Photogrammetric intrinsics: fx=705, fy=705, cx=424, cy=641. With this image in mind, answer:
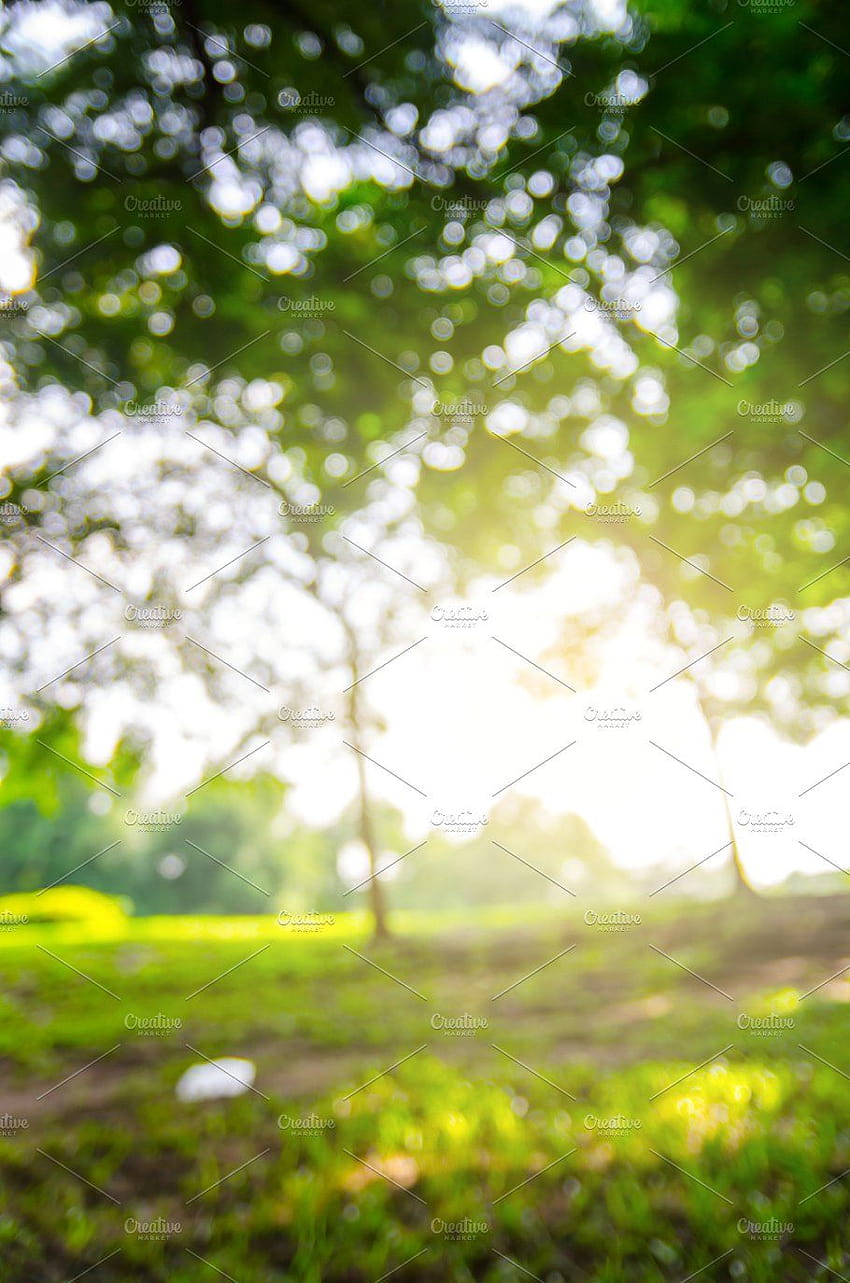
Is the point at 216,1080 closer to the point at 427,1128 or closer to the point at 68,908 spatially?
the point at 427,1128

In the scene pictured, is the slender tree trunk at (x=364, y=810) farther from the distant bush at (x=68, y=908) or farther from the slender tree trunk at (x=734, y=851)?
the distant bush at (x=68, y=908)

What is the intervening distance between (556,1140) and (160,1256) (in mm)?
2089

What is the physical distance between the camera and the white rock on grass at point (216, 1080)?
4.66 metres

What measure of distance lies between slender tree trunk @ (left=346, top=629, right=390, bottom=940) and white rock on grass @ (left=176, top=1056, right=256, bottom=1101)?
3376mm

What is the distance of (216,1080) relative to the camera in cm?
480

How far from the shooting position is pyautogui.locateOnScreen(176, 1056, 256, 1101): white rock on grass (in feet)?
15.3

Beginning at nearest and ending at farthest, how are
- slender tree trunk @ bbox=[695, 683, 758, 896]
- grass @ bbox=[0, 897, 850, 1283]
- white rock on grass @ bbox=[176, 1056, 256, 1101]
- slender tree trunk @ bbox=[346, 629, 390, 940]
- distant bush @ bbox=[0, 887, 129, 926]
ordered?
grass @ bbox=[0, 897, 850, 1283] < white rock on grass @ bbox=[176, 1056, 256, 1101] < slender tree trunk @ bbox=[346, 629, 390, 940] < slender tree trunk @ bbox=[695, 683, 758, 896] < distant bush @ bbox=[0, 887, 129, 926]

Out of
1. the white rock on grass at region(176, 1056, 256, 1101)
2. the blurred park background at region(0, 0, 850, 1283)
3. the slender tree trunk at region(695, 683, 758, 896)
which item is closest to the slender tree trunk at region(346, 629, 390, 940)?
the blurred park background at region(0, 0, 850, 1283)

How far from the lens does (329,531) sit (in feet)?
25.7

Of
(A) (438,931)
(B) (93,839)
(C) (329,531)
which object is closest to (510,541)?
(C) (329,531)

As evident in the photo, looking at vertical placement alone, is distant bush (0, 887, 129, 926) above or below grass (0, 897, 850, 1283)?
below

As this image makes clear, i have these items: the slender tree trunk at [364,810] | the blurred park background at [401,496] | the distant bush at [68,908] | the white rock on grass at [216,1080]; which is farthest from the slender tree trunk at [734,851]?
the distant bush at [68,908]

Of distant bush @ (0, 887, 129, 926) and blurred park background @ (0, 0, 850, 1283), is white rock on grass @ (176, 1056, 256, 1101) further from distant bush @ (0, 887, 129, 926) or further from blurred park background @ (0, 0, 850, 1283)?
distant bush @ (0, 887, 129, 926)

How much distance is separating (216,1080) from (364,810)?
4101 mm
